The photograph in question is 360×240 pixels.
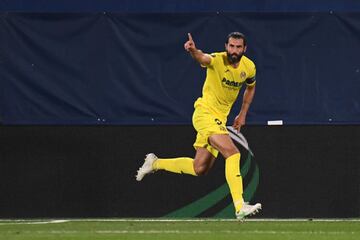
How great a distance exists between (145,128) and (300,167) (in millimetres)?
2141

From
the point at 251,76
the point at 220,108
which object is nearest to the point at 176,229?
the point at 220,108

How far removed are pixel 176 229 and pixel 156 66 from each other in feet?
10.8

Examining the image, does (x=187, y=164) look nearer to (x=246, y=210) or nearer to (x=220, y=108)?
(x=220, y=108)

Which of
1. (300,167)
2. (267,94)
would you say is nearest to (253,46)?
(267,94)

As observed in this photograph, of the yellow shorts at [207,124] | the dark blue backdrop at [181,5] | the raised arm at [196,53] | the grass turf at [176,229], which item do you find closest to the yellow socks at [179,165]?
the yellow shorts at [207,124]

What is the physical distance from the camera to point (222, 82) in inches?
481

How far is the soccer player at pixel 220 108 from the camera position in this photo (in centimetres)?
1173

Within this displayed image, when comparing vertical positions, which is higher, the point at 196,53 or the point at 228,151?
the point at 196,53

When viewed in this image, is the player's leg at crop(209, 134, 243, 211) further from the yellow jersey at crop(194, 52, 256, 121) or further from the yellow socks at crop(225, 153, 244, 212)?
the yellow jersey at crop(194, 52, 256, 121)

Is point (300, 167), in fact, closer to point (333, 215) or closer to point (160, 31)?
point (333, 215)

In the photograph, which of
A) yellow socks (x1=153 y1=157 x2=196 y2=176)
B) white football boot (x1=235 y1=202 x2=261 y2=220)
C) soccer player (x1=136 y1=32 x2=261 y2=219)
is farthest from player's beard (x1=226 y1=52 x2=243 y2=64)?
white football boot (x1=235 y1=202 x2=261 y2=220)

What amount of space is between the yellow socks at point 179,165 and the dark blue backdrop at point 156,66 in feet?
6.58

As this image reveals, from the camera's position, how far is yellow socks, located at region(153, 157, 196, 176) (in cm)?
1262

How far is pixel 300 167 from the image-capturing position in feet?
48.7
